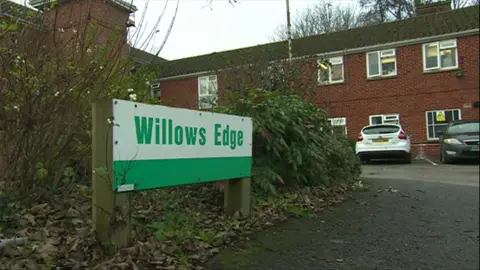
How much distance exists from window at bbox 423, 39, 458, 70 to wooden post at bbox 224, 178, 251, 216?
268 cm

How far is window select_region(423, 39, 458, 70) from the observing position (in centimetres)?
241

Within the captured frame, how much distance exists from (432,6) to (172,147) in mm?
2477

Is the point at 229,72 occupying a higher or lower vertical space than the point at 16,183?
higher

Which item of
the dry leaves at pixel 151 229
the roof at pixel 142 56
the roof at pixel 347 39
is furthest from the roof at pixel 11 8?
the roof at pixel 347 39

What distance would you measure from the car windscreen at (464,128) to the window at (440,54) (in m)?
0.31

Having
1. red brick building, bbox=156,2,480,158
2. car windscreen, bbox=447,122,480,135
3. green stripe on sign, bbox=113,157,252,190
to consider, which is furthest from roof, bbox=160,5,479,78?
green stripe on sign, bbox=113,157,252,190

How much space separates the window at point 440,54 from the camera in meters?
2.41

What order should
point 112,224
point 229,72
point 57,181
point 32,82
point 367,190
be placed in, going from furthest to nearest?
point 229,72, point 367,190, point 57,181, point 32,82, point 112,224

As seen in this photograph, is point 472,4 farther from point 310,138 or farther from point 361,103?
point 310,138

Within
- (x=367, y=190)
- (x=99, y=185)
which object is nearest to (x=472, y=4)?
(x=99, y=185)

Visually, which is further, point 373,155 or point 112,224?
point 373,155

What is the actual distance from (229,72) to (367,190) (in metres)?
6.00

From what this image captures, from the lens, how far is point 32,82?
14.1ft

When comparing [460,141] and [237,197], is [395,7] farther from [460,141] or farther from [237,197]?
[237,197]
